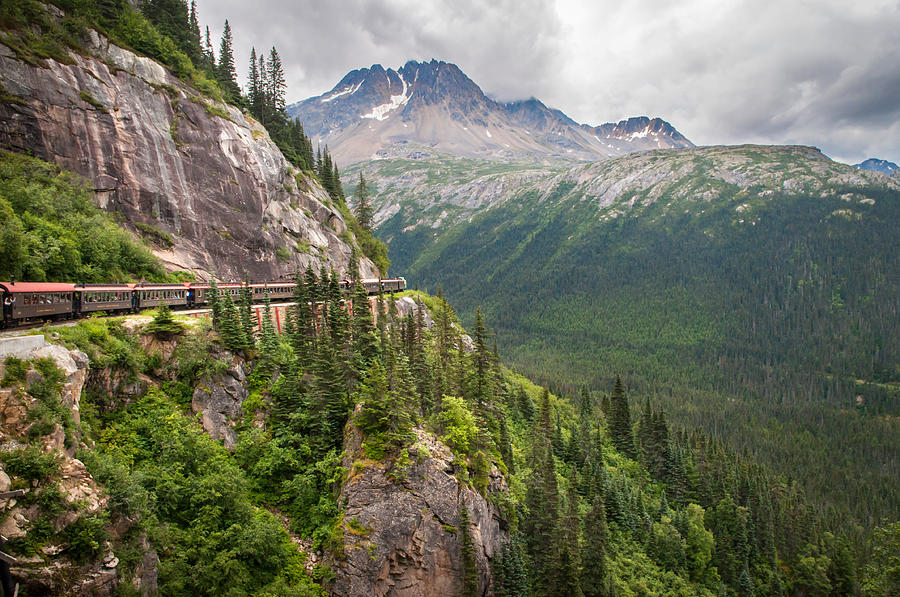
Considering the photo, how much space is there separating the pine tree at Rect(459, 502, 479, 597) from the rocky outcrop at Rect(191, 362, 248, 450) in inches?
689

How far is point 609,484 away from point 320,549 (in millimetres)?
38255

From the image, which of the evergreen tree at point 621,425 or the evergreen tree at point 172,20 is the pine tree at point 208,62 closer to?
the evergreen tree at point 172,20

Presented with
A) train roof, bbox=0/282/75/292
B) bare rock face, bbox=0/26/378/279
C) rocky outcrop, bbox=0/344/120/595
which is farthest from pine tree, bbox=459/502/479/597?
bare rock face, bbox=0/26/378/279

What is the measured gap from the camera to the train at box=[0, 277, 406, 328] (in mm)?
24922

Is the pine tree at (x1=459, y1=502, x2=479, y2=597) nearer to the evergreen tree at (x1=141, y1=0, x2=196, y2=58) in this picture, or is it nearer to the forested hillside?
the forested hillside

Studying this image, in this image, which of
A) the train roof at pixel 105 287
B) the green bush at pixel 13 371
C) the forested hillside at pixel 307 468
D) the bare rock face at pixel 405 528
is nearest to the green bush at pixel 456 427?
the forested hillside at pixel 307 468

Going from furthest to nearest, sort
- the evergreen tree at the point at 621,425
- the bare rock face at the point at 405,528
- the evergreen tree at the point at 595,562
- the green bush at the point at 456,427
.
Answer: the evergreen tree at the point at 621,425 < the evergreen tree at the point at 595,562 < the green bush at the point at 456,427 < the bare rock face at the point at 405,528

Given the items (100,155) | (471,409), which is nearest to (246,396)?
(471,409)

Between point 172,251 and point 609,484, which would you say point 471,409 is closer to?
point 609,484

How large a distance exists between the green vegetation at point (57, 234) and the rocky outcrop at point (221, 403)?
51.6ft

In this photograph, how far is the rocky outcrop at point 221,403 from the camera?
2920 cm

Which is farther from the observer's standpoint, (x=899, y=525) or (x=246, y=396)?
(x=246, y=396)

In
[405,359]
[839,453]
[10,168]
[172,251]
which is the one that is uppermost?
[10,168]

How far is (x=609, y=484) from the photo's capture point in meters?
51.5
